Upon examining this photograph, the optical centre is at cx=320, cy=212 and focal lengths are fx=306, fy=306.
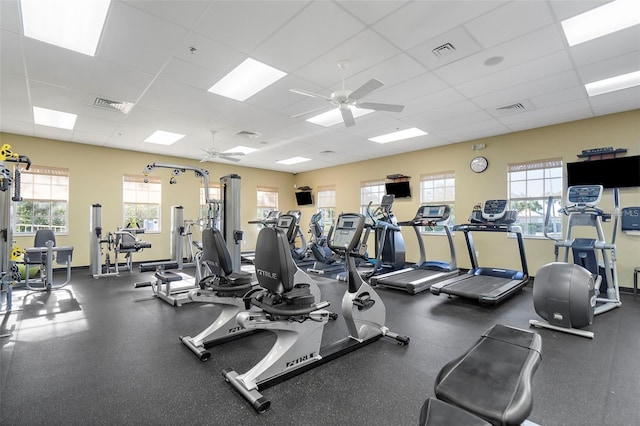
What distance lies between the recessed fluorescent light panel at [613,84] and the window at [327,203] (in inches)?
263

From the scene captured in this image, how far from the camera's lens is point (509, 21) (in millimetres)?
2811

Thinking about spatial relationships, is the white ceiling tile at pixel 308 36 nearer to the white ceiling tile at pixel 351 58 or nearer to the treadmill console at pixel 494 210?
the white ceiling tile at pixel 351 58

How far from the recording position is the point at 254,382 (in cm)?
219

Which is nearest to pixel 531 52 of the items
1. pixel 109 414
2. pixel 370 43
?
pixel 370 43

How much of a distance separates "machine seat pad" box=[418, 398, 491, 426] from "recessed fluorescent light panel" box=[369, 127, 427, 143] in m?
5.78

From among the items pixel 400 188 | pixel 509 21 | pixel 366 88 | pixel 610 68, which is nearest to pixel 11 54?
pixel 366 88

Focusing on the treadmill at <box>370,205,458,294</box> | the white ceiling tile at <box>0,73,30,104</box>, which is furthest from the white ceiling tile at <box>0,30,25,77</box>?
the treadmill at <box>370,205,458,294</box>

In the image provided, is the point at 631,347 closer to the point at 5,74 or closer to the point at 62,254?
the point at 5,74

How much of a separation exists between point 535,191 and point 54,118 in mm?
9102

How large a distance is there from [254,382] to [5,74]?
186 inches

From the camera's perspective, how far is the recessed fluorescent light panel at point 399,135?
6.29 metres

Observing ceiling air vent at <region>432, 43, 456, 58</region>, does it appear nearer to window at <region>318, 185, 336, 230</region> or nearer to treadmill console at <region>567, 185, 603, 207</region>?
treadmill console at <region>567, 185, 603, 207</region>

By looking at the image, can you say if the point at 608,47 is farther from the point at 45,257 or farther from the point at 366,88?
the point at 45,257

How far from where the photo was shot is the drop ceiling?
2.72 meters
